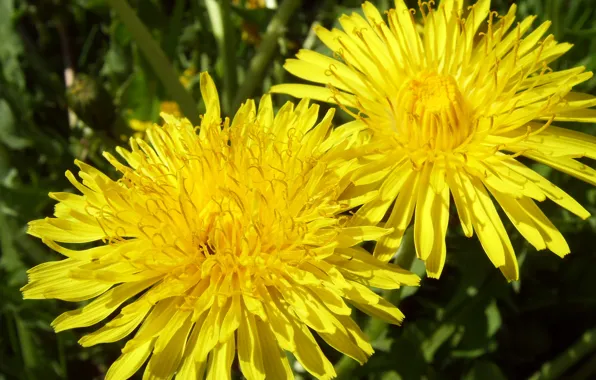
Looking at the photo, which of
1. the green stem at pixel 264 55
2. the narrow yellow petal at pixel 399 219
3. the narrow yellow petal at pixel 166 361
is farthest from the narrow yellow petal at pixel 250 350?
the green stem at pixel 264 55

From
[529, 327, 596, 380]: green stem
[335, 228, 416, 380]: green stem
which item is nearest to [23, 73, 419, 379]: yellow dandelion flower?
[335, 228, 416, 380]: green stem

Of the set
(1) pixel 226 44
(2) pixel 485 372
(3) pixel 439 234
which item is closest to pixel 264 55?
(1) pixel 226 44

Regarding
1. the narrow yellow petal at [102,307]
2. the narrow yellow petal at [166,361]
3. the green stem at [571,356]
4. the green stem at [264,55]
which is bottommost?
the green stem at [571,356]

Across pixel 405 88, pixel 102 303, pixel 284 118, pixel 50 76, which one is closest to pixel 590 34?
pixel 405 88

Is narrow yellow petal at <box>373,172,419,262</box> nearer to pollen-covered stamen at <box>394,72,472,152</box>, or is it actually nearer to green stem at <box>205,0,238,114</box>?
pollen-covered stamen at <box>394,72,472,152</box>

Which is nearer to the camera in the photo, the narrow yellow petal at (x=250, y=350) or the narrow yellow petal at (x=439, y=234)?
the narrow yellow petal at (x=250, y=350)

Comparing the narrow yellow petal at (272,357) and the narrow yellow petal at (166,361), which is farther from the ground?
the narrow yellow petal at (166,361)

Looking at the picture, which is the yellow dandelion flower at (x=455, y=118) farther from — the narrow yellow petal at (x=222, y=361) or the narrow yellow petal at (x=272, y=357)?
the narrow yellow petal at (x=222, y=361)
